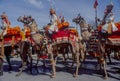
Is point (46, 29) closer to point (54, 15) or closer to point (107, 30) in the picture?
point (54, 15)

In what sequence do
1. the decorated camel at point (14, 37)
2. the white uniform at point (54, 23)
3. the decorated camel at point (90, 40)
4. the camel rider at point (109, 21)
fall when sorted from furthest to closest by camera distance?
1. the decorated camel at point (14, 37)
2. the white uniform at point (54, 23)
3. the decorated camel at point (90, 40)
4. the camel rider at point (109, 21)

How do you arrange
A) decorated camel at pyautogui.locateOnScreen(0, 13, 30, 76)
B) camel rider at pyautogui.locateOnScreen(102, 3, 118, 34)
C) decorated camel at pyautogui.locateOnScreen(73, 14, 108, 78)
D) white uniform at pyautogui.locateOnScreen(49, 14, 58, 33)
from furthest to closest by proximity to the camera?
decorated camel at pyautogui.locateOnScreen(0, 13, 30, 76), white uniform at pyautogui.locateOnScreen(49, 14, 58, 33), decorated camel at pyautogui.locateOnScreen(73, 14, 108, 78), camel rider at pyautogui.locateOnScreen(102, 3, 118, 34)

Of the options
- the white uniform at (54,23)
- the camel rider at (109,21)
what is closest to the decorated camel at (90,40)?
the camel rider at (109,21)

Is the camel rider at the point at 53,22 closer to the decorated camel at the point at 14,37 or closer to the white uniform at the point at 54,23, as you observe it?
the white uniform at the point at 54,23

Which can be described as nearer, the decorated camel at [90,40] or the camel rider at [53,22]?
the decorated camel at [90,40]

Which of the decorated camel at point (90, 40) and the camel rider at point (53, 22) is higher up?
the camel rider at point (53, 22)

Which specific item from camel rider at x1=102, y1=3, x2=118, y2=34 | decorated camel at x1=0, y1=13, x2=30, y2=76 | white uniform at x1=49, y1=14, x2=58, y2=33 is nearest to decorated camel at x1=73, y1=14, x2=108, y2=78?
camel rider at x1=102, y1=3, x2=118, y2=34

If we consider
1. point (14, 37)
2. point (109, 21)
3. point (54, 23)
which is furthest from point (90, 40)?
point (14, 37)

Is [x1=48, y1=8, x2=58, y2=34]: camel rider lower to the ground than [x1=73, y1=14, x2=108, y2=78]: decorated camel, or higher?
higher

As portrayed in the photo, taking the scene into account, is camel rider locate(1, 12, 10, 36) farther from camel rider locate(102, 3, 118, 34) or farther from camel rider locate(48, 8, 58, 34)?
camel rider locate(102, 3, 118, 34)

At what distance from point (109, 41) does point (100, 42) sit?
0.39 m

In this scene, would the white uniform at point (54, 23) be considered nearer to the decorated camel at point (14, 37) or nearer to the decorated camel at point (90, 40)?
the decorated camel at point (90, 40)

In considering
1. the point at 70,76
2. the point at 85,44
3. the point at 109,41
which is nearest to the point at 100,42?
the point at 109,41

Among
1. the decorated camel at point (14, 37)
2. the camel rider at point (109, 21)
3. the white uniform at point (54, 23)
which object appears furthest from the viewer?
the decorated camel at point (14, 37)
